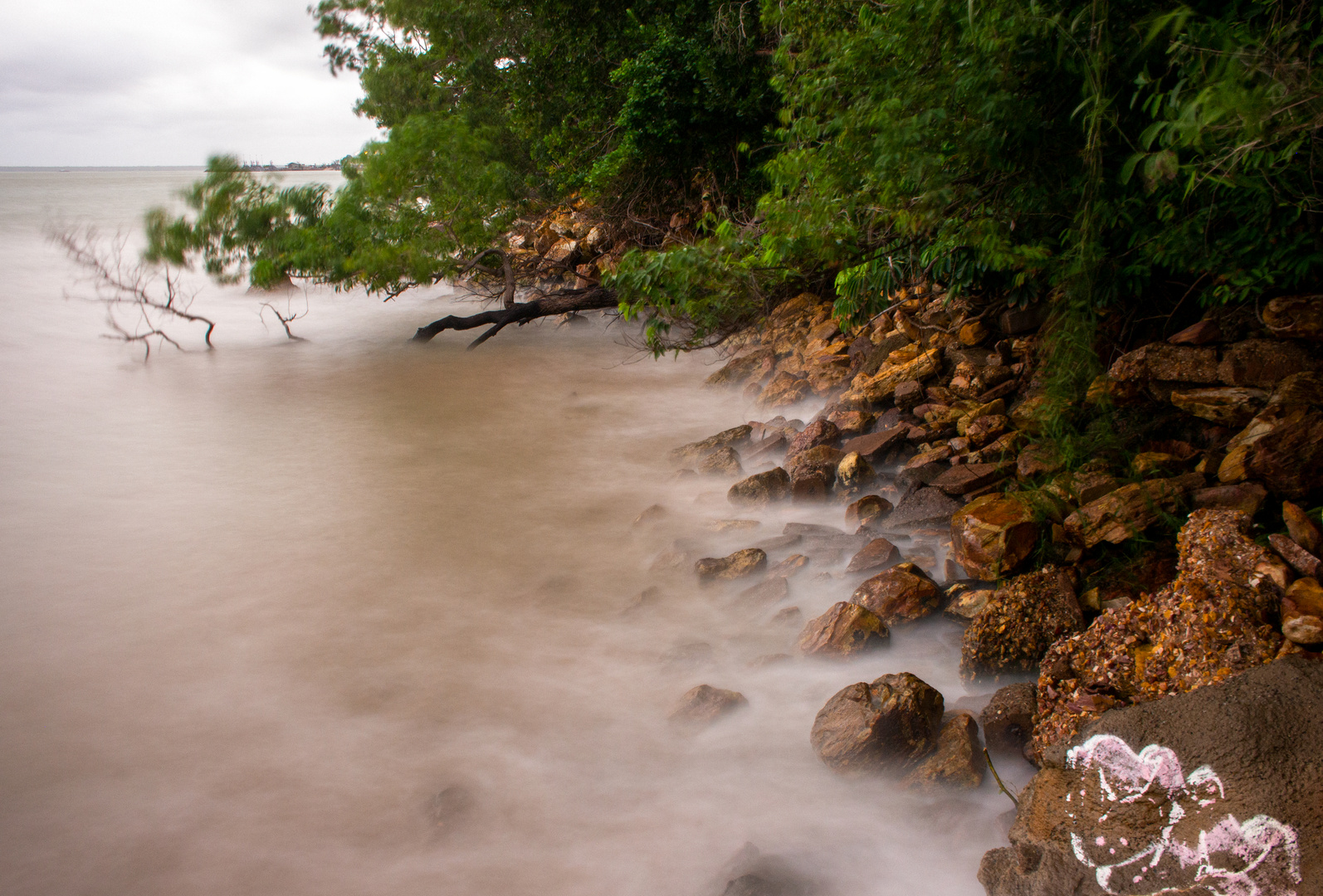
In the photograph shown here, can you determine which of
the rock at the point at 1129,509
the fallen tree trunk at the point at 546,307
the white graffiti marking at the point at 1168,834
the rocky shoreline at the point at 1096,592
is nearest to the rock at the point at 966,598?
the rocky shoreline at the point at 1096,592

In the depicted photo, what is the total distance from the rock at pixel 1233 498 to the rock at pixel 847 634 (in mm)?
1661

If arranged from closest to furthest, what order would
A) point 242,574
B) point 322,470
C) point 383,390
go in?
point 242,574
point 322,470
point 383,390

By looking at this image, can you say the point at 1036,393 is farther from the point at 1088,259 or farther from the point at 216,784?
the point at 216,784

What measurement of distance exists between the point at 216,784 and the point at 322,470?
5046 mm

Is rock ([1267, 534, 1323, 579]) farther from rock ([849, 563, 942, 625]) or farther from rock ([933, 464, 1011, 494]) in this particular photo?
rock ([933, 464, 1011, 494])

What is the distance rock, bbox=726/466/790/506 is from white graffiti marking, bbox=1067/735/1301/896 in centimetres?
357

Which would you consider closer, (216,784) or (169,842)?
(169,842)

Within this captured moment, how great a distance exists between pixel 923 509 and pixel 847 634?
1356 mm

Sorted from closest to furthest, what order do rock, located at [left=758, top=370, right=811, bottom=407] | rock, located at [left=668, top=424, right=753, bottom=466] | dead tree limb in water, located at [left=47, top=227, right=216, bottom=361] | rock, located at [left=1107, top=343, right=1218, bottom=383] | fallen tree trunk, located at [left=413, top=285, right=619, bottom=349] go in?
rock, located at [left=1107, top=343, right=1218, bottom=383], rock, located at [left=668, top=424, right=753, bottom=466], rock, located at [left=758, top=370, right=811, bottom=407], fallen tree trunk, located at [left=413, top=285, right=619, bottom=349], dead tree limb in water, located at [left=47, top=227, right=216, bottom=361]

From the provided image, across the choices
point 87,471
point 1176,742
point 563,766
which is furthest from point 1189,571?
point 87,471

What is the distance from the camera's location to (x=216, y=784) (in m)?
3.83

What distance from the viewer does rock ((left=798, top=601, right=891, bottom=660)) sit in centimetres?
421

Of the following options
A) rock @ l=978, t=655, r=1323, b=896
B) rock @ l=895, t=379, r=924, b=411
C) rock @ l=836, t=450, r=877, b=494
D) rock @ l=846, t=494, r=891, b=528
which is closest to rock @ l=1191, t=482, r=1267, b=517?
rock @ l=978, t=655, r=1323, b=896

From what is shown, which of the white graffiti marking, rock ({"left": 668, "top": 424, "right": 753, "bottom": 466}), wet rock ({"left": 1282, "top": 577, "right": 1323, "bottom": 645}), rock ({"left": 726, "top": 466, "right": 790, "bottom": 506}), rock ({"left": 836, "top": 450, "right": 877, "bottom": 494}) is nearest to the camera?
the white graffiti marking
